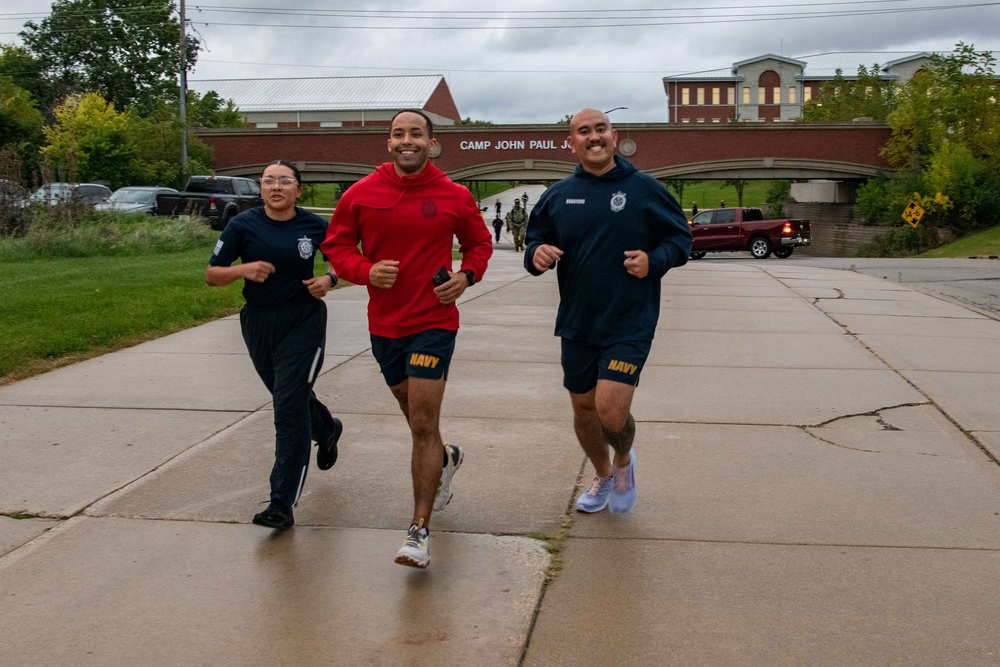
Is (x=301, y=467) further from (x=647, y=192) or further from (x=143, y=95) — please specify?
(x=143, y=95)

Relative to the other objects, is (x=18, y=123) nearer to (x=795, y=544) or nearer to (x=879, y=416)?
(x=879, y=416)

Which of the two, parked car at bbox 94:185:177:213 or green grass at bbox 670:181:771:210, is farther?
green grass at bbox 670:181:771:210

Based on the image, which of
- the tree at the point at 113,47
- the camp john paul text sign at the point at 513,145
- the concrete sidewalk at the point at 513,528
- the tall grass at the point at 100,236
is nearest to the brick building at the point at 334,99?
the tree at the point at 113,47

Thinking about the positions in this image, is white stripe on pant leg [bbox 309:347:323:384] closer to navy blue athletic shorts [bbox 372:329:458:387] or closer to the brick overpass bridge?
navy blue athletic shorts [bbox 372:329:458:387]

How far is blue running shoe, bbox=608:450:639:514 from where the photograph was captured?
16.9 feet

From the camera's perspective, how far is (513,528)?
493 centimetres

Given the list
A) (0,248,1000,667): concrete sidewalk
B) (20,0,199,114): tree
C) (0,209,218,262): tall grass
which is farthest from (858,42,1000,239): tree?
(20,0,199,114): tree

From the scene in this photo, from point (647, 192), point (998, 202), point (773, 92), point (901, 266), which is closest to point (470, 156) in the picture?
point (998, 202)

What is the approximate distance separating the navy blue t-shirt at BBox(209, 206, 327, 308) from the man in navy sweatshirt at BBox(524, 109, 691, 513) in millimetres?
1065

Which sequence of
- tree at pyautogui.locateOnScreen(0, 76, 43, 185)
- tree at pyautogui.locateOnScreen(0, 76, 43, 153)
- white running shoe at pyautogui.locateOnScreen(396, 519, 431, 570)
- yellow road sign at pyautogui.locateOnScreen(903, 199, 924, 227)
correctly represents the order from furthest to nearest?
tree at pyautogui.locateOnScreen(0, 76, 43, 153)
tree at pyautogui.locateOnScreen(0, 76, 43, 185)
yellow road sign at pyautogui.locateOnScreen(903, 199, 924, 227)
white running shoe at pyautogui.locateOnScreen(396, 519, 431, 570)

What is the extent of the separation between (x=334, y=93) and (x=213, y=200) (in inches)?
2506

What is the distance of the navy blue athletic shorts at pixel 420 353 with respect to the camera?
448 centimetres

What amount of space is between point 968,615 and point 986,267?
81.3ft

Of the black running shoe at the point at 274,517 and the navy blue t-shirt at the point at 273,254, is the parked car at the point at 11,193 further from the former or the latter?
the black running shoe at the point at 274,517
